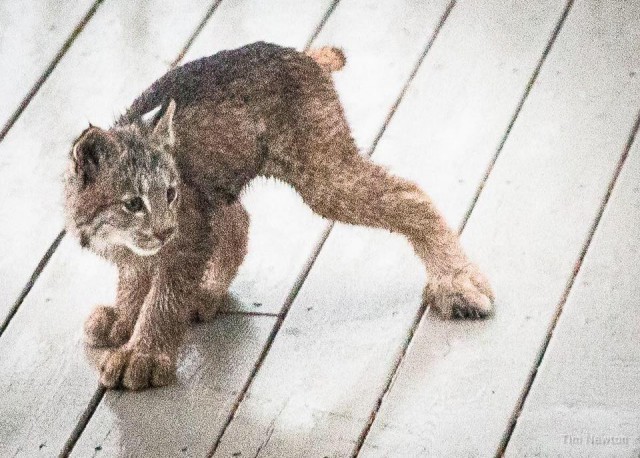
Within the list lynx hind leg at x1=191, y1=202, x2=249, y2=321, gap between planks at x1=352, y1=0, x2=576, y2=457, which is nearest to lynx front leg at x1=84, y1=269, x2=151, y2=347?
lynx hind leg at x1=191, y1=202, x2=249, y2=321

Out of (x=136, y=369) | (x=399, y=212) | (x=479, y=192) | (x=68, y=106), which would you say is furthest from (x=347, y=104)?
(x=136, y=369)

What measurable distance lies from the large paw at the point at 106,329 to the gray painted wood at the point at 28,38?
2.42 feet

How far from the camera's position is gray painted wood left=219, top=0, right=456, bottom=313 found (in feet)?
9.69

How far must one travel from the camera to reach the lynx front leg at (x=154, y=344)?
2646 millimetres

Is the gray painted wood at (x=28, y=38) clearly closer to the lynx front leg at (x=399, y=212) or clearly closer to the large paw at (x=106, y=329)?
the large paw at (x=106, y=329)


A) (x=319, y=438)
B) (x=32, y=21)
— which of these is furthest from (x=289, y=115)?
(x=32, y=21)

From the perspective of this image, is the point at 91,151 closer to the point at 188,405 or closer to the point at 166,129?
the point at 166,129

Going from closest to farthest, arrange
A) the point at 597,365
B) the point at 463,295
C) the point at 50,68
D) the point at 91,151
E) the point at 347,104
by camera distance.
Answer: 1. the point at 91,151
2. the point at 597,365
3. the point at 463,295
4. the point at 347,104
5. the point at 50,68

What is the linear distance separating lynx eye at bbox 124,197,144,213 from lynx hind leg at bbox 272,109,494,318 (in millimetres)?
351

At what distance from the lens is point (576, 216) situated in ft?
9.74

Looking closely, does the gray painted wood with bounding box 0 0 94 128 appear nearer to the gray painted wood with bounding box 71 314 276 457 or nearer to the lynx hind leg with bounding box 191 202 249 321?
the lynx hind leg with bounding box 191 202 249 321

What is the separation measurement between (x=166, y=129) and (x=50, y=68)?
3.32 ft

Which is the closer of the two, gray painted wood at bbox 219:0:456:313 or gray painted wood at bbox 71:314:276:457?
gray painted wood at bbox 71:314:276:457

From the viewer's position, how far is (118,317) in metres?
2.81
